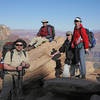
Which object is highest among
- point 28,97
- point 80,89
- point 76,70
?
point 76,70

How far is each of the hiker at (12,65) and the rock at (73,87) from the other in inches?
67.5

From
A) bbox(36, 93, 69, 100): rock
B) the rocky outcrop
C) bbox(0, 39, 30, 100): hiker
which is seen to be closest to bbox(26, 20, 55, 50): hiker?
bbox(36, 93, 69, 100): rock

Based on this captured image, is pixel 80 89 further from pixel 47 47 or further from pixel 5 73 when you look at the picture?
pixel 47 47

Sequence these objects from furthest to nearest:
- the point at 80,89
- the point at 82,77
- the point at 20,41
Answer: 1. the point at 82,77
2. the point at 80,89
3. the point at 20,41

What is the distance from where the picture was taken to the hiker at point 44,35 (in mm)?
13250

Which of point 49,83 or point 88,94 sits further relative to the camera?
point 49,83

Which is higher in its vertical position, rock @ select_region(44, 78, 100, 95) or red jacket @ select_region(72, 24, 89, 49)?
red jacket @ select_region(72, 24, 89, 49)

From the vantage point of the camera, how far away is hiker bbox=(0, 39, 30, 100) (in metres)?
6.28

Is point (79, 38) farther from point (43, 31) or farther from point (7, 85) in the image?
point (43, 31)

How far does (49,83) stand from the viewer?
7.72 m

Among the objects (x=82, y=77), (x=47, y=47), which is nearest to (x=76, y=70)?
(x=82, y=77)

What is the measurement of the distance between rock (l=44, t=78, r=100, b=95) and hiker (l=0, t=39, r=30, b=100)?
5.63 feet

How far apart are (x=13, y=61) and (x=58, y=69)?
16.3ft

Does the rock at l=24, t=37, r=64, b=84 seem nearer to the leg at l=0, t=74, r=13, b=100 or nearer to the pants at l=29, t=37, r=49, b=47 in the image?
the pants at l=29, t=37, r=49, b=47
